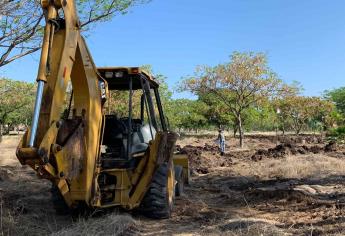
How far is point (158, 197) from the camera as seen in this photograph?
814cm

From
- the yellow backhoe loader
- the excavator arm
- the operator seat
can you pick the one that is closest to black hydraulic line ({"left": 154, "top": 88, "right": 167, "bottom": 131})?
the yellow backhoe loader

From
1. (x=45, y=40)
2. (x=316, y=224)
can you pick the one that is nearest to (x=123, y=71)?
(x=45, y=40)

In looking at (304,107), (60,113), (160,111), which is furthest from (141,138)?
(304,107)

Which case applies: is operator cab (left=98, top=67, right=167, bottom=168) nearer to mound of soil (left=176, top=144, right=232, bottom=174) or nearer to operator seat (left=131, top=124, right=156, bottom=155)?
operator seat (left=131, top=124, right=156, bottom=155)

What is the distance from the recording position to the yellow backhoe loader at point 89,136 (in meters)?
5.78

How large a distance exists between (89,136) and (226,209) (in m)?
3.71

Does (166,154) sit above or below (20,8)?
below

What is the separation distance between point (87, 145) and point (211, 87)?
24819mm

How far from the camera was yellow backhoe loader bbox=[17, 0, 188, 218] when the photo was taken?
578 centimetres

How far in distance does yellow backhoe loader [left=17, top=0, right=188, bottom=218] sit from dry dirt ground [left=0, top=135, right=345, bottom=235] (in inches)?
17.2

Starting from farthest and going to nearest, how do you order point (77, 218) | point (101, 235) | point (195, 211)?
point (195, 211), point (77, 218), point (101, 235)

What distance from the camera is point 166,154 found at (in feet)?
27.7

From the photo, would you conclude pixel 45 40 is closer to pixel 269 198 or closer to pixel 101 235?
pixel 101 235

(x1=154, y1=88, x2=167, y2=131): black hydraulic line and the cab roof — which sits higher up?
the cab roof
